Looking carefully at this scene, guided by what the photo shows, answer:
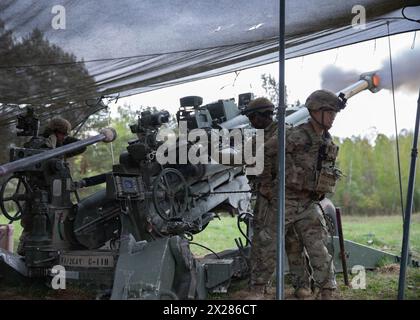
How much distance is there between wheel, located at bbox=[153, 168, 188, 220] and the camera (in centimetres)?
520

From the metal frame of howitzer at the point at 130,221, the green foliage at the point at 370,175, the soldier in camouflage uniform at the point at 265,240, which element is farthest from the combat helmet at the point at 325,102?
the green foliage at the point at 370,175

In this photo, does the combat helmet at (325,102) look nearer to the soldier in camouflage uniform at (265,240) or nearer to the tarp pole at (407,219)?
the soldier in camouflage uniform at (265,240)

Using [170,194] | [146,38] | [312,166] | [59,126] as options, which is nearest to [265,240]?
[312,166]

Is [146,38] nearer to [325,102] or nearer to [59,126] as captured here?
[59,126]

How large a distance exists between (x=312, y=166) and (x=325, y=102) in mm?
561

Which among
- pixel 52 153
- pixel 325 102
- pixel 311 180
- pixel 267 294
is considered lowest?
pixel 267 294

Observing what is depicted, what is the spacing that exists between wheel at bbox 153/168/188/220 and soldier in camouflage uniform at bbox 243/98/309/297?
2.86 feet

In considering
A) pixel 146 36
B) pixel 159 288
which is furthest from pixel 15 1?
pixel 159 288

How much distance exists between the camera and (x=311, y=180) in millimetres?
4648

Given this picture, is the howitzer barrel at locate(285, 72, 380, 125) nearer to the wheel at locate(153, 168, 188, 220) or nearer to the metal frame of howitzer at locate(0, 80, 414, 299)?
the metal frame of howitzer at locate(0, 80, 414, 299)

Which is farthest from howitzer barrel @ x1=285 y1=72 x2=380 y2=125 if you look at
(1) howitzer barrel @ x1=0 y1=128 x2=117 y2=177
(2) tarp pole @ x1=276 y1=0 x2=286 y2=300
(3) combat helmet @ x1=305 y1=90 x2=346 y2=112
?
(2) tarp pole @ x1=276 y1=0 x2=286 y2=300

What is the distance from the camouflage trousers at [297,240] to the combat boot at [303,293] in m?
0.08
